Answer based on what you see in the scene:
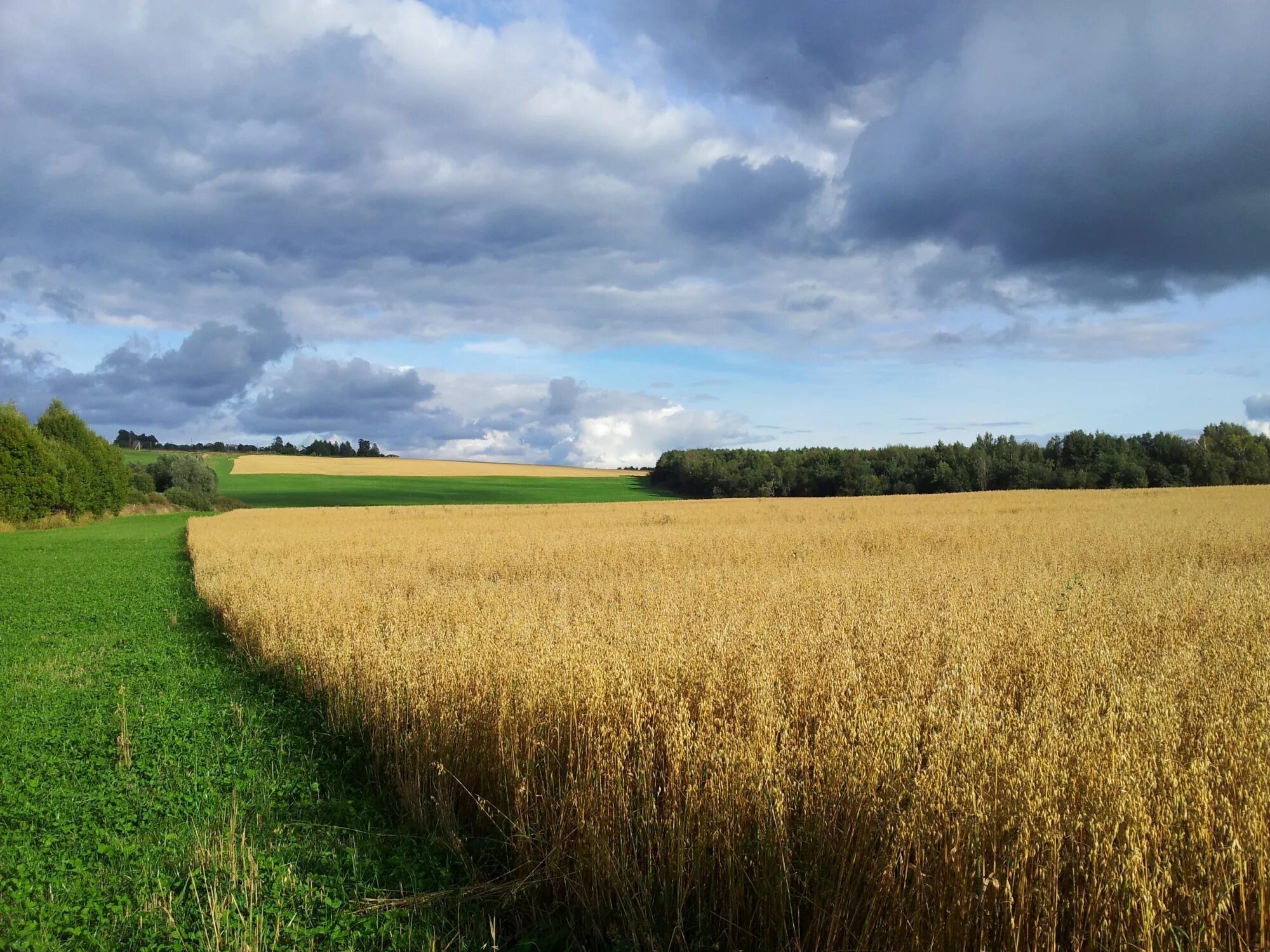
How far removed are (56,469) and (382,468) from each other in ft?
196

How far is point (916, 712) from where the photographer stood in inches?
187

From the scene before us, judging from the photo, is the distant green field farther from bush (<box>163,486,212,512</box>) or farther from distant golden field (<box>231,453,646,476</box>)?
bush (<box>163,486,212,512</box>)

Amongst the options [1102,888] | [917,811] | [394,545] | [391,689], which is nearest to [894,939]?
[917,811]

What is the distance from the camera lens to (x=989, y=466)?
305ft

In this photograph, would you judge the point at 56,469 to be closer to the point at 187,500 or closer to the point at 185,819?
the point at 187,500

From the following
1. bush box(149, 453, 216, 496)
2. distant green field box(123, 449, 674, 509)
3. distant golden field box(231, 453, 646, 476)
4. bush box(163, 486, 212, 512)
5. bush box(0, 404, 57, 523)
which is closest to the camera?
bush box(0, 404, 57, 523)

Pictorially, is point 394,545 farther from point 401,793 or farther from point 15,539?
point 15,539

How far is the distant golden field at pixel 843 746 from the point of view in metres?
3.09

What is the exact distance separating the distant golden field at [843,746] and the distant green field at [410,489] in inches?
2773

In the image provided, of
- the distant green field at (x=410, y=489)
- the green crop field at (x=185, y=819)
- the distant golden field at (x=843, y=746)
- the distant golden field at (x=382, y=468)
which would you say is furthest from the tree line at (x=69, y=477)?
the distant golden field at (x=843, y=746)

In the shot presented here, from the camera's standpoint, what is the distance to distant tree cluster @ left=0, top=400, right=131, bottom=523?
55312 millimetres

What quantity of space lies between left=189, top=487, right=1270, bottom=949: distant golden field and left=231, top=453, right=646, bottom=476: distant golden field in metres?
108

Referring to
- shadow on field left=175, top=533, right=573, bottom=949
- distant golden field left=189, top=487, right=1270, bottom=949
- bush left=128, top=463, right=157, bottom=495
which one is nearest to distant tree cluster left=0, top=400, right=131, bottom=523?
bush left=128, top=463, right=157, bottom=495

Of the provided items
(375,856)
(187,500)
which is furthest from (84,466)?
(375,856)
